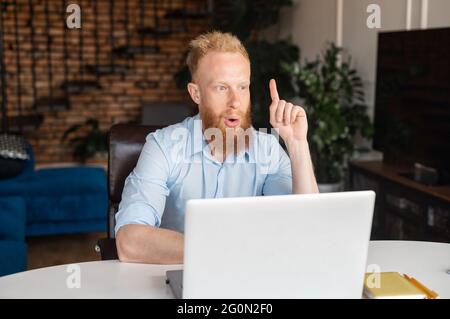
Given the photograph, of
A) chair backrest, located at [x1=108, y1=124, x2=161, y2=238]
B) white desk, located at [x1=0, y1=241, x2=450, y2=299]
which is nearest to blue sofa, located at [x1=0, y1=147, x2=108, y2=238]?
chair backrest, located at [x1=108, y1=124, x2=161, y2=238]

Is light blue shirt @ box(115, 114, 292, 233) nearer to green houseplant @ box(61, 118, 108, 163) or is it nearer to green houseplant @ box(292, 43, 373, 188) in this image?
green houseplant @ box(292, 43, 373, 188)

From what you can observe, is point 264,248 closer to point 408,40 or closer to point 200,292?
point 200,292

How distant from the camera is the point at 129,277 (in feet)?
4.73

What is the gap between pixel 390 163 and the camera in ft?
11.9

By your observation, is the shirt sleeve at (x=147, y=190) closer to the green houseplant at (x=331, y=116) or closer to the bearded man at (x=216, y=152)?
the bearded man at (x=216, y=152)

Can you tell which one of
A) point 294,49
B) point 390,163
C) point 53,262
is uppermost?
point 294,49

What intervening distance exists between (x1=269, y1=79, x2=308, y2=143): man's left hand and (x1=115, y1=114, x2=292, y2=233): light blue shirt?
256 mm

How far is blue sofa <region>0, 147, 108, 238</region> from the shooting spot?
12.6ft

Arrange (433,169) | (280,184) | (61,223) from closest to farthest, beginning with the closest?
(280,184), (433,169), (61,223)

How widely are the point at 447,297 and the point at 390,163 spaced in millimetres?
Result: 2353

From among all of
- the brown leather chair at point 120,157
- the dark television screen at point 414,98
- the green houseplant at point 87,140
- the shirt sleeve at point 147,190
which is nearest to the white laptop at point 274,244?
the shirt sleeve at point 147,190
